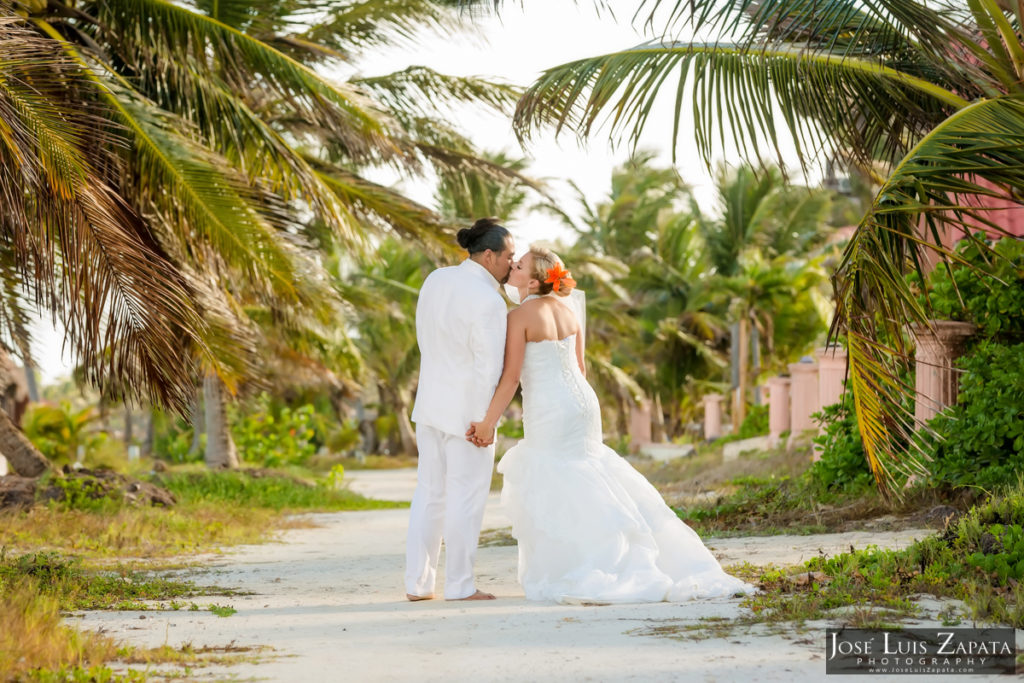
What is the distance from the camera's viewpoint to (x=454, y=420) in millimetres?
5562

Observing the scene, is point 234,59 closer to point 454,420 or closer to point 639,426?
point 454,420

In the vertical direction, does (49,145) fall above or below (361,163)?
below

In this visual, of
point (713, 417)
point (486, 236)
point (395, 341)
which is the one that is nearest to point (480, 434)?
point (486, 236)

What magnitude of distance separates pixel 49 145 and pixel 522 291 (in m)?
2.80

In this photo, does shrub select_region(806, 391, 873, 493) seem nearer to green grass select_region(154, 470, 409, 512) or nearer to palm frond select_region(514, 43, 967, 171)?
palm frond select_region(514, 43, 967, 171)

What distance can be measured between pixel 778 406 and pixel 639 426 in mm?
17026

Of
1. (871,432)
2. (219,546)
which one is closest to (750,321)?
(219,546)

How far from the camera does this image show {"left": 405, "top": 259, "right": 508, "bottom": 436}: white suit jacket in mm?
5598

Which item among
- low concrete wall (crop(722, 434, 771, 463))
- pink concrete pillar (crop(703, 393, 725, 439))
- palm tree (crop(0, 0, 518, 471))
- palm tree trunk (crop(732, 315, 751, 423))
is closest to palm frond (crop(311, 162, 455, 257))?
palm tree (crop(0, 0, 518, 471))

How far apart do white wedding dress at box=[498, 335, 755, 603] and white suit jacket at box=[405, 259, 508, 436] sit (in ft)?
0.87

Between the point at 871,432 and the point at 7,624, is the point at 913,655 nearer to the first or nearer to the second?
the point at 871,432

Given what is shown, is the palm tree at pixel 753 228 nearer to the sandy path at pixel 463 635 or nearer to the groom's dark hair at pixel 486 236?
the sandy path at pixel 463 635

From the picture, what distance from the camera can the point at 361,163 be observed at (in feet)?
37.7

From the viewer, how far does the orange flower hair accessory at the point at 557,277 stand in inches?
225
